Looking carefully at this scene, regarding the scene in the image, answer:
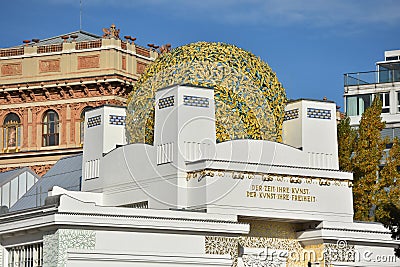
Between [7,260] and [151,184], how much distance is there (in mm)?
4514

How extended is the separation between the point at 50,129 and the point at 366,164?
21709 mm

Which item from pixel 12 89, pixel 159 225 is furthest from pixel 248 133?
pixel 12 89

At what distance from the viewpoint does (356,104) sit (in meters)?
62.9

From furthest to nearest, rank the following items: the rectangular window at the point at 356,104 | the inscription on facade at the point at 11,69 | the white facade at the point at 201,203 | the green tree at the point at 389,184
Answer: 1. the rectangular window at the point at 356,104
2. the inscription on facade at the point at 11,69
3. the green tree at the point at 389,184
4. the white facade at the point at 201,203

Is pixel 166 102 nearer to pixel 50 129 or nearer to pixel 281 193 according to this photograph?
pixel 281 193

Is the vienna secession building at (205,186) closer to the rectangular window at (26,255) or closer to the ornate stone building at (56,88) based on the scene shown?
the rectangular window at (26,255)

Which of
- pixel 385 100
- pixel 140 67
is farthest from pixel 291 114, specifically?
pixel 385 100

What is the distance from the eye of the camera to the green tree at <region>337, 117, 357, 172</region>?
42.8 metres

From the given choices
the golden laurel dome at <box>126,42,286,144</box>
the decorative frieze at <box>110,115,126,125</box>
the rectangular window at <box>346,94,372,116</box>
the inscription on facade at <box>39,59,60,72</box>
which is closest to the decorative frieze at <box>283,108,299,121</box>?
the golden laurel dome at <box>126,42,286,144</box>

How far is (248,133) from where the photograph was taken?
32.4 meters

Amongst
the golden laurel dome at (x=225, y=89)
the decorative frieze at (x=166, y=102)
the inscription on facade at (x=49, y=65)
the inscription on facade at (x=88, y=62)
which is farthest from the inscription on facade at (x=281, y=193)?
the inscription on facade at (x=49, y=65)

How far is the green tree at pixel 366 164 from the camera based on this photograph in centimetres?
4209

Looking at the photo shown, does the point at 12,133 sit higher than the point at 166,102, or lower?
higher

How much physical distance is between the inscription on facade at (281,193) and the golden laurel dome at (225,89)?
2039 millimetres
